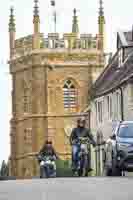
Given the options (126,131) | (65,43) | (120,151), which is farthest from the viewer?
(65,43)

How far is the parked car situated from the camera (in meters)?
29.4

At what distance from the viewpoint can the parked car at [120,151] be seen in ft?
96.5

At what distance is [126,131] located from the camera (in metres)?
30.7

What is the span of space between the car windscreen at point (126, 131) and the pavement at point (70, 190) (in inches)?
229

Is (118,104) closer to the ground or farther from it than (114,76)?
closer to the ground

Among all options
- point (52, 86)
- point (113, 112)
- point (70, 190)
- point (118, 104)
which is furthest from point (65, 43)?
point (70, 190)

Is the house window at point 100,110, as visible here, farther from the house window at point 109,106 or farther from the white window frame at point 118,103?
the white window frame at point 118,103

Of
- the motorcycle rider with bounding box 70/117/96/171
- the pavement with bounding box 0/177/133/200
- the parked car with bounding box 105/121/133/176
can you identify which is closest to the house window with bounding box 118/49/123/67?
the parked car with bounding box 105/121/133/176

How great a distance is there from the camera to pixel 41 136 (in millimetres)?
104062

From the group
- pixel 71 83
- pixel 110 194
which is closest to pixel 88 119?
pixel 71 83

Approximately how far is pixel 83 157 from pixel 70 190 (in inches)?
361

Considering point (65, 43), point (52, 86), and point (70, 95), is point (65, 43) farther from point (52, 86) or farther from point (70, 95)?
point (70, 95)

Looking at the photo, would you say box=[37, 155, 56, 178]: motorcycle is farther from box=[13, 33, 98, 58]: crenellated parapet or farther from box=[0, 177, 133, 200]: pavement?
box=[13, 33, 98, 58]: crenellated parapet

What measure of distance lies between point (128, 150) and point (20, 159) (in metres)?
77.3
